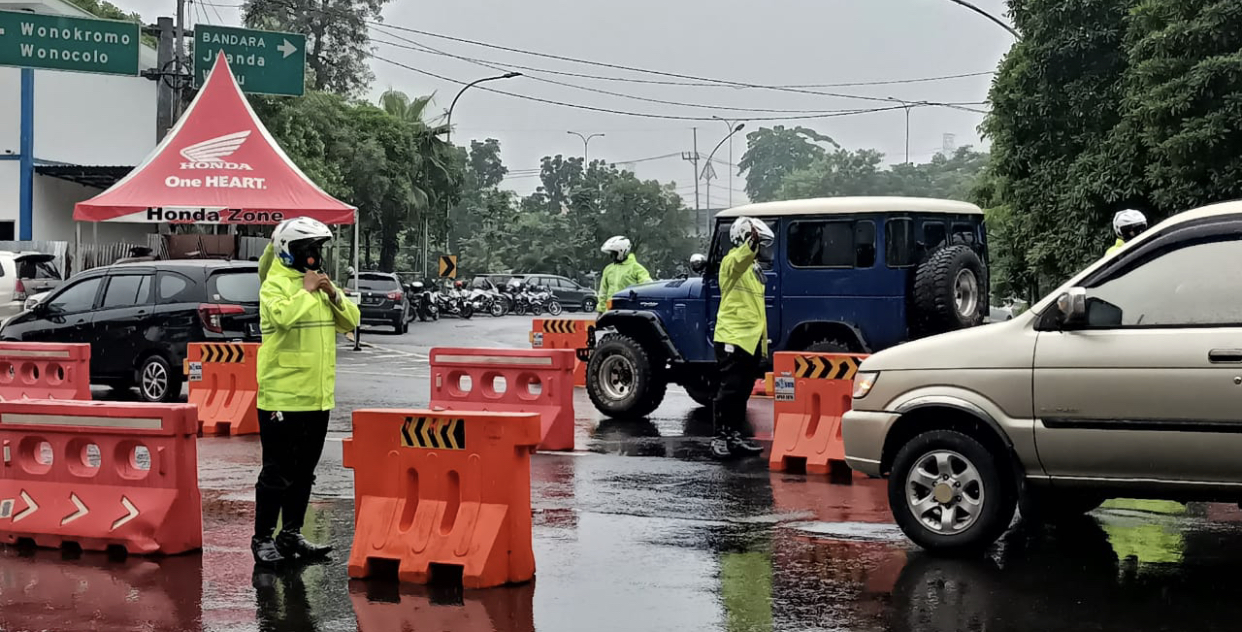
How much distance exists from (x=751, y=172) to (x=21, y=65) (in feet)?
395

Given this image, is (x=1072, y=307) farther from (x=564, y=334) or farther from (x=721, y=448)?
(x=564, y=334)

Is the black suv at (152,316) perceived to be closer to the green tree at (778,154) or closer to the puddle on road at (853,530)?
the puddle on road at (853,530)

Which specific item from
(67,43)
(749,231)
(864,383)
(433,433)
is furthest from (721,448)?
(67,43)

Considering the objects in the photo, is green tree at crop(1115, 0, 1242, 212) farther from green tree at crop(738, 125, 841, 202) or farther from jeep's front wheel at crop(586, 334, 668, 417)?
green tree at crop(738, 125, 841, 202)

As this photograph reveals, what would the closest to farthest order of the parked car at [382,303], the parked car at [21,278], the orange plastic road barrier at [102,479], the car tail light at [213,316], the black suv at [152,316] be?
the orange plastic road barrier at [102,479]
the car tail light at [213,316]
the black suv at [152,316]
the parked car at [21,278]
the parked car at [382,303]

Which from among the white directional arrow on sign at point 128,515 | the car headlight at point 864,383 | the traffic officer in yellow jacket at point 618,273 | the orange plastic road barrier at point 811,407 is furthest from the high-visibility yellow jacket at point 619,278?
the white directional arrow on sign at point 128,515

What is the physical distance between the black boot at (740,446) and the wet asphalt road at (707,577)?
1480mm

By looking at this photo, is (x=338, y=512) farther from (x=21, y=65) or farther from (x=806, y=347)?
(x=21, y=65)

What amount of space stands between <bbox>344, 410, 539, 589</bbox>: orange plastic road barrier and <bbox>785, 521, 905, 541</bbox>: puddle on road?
6.74ft

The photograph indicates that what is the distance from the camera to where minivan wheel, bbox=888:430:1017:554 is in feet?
26.7

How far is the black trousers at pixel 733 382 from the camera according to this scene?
482 inches

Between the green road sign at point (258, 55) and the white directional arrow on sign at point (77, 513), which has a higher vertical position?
the green road sign at point (258, 55)

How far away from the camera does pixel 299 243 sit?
26.0 feet

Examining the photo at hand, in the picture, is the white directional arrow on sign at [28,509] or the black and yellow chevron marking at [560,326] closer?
the white directional arrow on sign at [28,509]
